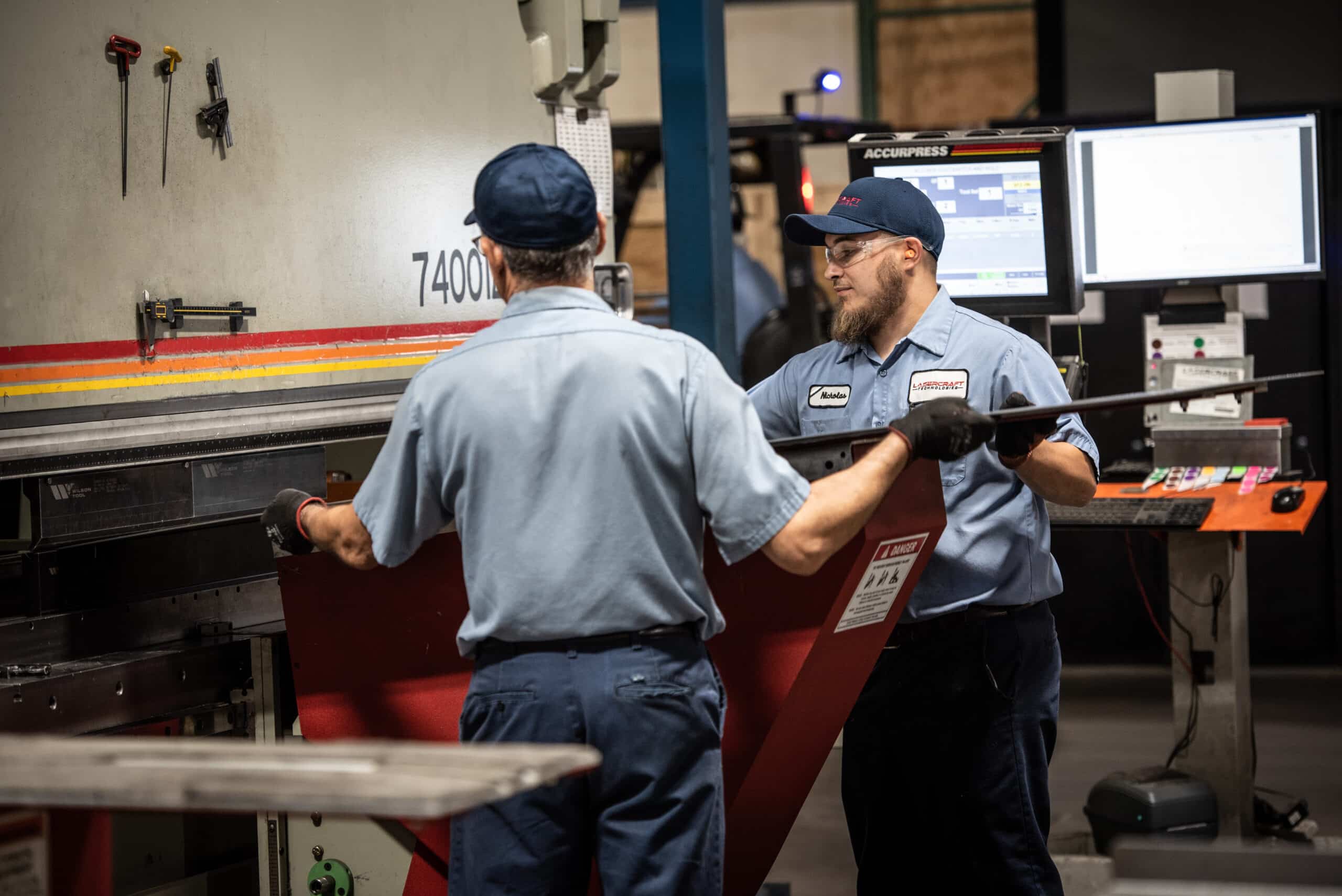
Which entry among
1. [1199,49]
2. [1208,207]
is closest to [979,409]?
[1208,207]

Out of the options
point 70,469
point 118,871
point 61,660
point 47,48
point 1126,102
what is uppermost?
point 1126,102

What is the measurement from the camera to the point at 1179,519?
4.00 m

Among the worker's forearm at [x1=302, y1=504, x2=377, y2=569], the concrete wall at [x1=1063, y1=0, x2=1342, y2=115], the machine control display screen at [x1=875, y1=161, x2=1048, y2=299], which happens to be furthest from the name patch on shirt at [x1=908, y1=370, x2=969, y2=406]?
the concrete wall at [x1=1063, y1=0, x2=1342, y2=115]

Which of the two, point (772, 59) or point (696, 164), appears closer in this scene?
point (696, 164)

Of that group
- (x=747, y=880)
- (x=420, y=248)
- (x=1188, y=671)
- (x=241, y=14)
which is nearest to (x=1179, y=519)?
(x=1188, y=671)

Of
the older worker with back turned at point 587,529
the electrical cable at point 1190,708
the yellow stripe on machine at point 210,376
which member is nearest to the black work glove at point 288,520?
the older worker with back turned at point 587,529

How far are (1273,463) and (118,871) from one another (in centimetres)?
340

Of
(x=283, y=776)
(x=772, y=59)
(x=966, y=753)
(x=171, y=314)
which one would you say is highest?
(x=772, y=59)

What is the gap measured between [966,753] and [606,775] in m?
1.07

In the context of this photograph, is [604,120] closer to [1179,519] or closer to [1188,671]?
[1179,519]

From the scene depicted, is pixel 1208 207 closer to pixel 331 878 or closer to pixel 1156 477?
pixel 1156 477

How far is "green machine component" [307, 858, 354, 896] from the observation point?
3.00m

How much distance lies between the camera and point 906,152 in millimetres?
3744

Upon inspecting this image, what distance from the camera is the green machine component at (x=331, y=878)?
9.83ft
